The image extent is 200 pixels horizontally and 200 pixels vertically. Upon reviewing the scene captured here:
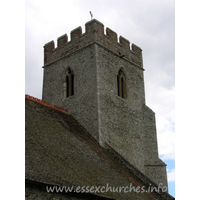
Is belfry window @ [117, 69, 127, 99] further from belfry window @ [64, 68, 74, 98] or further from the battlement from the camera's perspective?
belfry window @ [64, 68, 74, 98]

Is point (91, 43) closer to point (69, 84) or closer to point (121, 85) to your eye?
point (69, 84)

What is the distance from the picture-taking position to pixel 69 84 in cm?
1802

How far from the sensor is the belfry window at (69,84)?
17.9m

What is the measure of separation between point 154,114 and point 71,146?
7932 millimetres

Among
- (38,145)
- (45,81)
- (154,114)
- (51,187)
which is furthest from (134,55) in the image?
(51,187)

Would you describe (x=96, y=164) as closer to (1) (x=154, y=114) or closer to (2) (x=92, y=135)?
(2) (x=92, y=135)

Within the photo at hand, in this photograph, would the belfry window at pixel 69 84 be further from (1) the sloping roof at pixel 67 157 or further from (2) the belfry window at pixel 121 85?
(2) the belfry window at pixel 121 85

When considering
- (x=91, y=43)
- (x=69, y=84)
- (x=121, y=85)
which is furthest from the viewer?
(x=121, y=85)

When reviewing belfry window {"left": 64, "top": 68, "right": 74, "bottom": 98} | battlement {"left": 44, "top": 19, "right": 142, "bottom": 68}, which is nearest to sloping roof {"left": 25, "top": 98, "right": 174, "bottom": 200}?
belfry window {"left": 64, "top": 68, "right": 74, "bottom": 98}

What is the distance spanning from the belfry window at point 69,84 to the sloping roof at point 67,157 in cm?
188

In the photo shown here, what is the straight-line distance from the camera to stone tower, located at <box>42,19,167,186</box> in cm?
1631

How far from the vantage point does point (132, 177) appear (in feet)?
46.0

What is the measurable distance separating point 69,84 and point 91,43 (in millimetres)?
2714

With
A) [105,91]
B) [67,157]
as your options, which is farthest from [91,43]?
[67,157]
